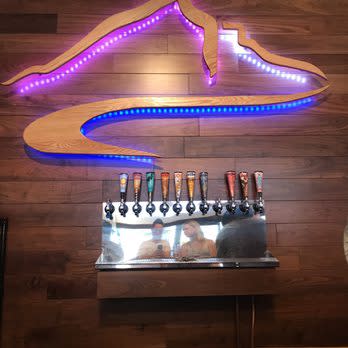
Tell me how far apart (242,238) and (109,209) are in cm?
89

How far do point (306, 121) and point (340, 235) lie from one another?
2.77 feet

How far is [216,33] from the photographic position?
244 centimetres

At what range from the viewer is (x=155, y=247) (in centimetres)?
211

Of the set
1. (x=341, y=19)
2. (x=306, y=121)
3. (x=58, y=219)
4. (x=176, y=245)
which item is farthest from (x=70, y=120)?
(x=341, y=19)

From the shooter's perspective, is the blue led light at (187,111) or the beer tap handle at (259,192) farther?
the blue led light at (187,111)

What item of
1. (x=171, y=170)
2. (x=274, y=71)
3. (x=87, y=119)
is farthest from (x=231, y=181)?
(x=87, y=119)

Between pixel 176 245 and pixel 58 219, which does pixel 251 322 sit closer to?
pixel 176 245

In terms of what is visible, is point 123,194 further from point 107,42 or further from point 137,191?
point 107,42

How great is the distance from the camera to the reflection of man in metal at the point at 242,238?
212 centimetres

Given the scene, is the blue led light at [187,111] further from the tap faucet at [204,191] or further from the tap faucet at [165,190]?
the tap faucet at [204,191]

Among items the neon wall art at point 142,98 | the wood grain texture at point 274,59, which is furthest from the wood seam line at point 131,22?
the wood grain texture at point 274,59

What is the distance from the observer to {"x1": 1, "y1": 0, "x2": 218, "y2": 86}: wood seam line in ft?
7.70

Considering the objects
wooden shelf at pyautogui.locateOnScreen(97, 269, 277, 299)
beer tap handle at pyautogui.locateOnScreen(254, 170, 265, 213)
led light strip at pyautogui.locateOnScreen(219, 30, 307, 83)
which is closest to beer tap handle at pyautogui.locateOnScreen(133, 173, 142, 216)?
wooden shelf at pyautogui.locateOnScreen(97, 269, 277, 299)

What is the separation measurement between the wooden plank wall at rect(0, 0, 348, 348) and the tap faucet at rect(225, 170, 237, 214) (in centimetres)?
11
